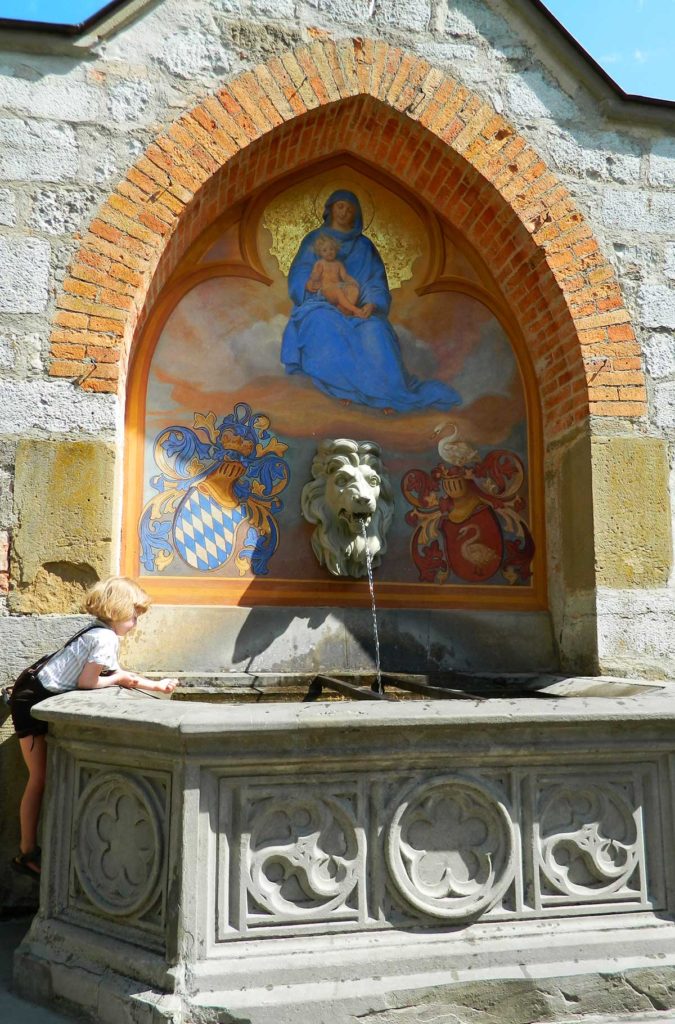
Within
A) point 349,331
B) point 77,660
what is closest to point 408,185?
point 349,331

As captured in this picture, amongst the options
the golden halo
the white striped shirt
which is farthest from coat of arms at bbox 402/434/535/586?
the white striped shirt

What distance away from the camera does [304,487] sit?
4.72m

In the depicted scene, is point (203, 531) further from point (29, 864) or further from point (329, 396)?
point (29, 864)

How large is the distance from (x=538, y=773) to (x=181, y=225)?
121 inches

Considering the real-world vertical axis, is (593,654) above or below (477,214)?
below

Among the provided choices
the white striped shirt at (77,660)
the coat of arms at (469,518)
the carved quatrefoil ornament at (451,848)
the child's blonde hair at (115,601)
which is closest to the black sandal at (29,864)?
the white striped shirt at (77,660)

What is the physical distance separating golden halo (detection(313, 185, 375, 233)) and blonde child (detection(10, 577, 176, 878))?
2.64 metres

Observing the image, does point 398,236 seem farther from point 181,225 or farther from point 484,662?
point 484,662

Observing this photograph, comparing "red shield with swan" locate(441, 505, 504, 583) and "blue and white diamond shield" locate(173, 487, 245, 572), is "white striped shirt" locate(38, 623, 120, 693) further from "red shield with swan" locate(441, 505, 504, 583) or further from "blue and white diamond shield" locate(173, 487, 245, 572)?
"red shield with swan" locate(441, 505, 504, 583)

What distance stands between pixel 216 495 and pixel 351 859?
2.29 meters

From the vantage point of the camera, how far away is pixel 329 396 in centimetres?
490

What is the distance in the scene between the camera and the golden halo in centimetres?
505

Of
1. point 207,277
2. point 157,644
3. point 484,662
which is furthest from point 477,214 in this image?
point 157,644

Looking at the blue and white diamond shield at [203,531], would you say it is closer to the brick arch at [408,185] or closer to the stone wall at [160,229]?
the stone wall at [160,229]
